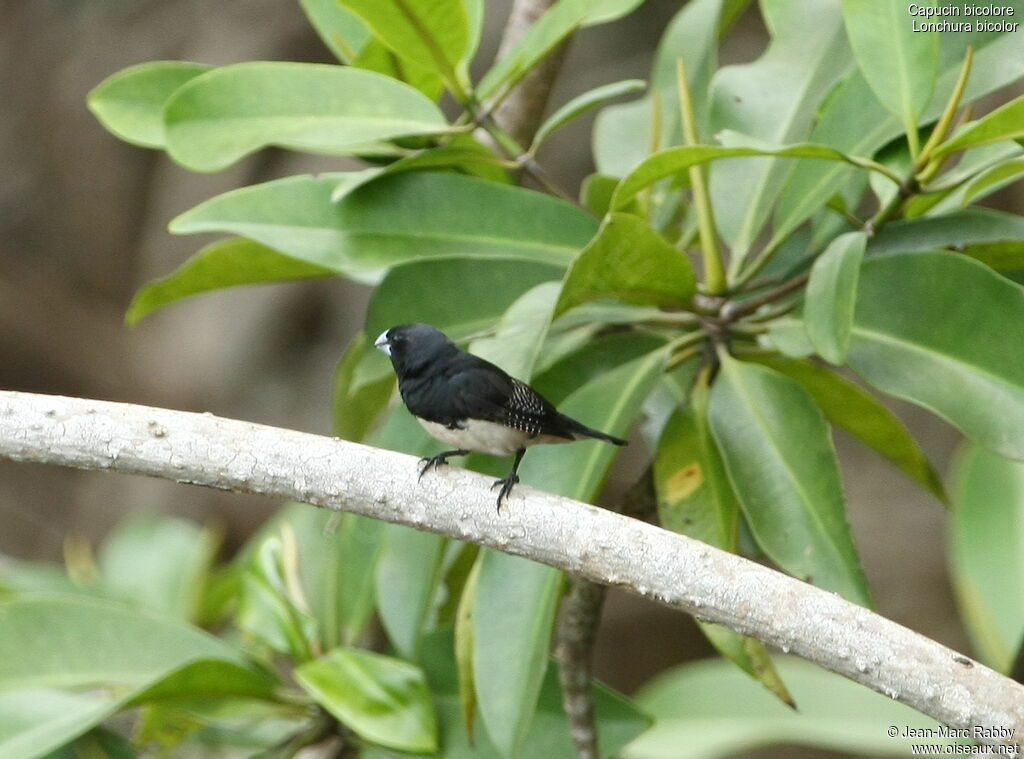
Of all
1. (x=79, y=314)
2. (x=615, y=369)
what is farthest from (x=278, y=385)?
(x=615, y=369)

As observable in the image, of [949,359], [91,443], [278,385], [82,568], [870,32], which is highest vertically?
[870,32]

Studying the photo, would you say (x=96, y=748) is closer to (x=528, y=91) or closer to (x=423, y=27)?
(x=423, y=27)

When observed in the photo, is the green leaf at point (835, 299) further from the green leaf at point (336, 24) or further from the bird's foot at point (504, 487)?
the green leaf at point (336, 24)

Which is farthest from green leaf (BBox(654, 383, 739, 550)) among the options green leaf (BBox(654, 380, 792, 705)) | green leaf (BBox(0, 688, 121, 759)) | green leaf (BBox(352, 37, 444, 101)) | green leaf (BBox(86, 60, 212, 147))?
green leaf (BBox(86, 60, 212, 147))

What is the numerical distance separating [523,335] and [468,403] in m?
0.22

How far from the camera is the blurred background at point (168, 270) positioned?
17.8ft

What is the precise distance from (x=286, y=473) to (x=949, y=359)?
1.04 meters

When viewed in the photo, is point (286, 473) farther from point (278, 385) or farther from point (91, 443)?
point (278, 385)

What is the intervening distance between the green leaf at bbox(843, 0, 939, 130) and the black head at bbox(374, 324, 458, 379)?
83 cm

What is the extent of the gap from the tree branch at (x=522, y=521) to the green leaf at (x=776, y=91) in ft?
2.67

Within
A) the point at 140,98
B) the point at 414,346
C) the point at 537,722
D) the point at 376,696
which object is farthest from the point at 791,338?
the point at 140,98

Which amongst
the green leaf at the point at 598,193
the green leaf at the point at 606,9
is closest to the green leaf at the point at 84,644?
the green leaf at the point at 598,193

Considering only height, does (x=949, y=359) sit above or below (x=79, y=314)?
above

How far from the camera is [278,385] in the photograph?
5848 millimetres
